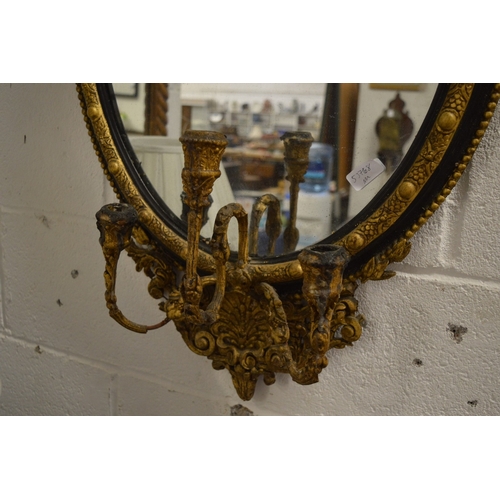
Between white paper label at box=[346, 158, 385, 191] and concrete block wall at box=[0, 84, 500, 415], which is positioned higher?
white paper label at box=[346, 158, 385, 191]

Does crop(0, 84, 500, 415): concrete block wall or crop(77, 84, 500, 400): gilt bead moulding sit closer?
crop(77, 84, 500, 400): gilt bead moulding

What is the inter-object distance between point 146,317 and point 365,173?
407 millimetres

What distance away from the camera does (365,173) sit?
2.15 feet

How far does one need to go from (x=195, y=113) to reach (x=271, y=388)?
1.24ft

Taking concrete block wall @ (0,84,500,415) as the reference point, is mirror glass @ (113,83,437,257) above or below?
above

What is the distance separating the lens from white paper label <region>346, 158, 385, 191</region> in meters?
0.65

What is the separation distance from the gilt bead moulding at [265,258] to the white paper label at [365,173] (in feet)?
0.06

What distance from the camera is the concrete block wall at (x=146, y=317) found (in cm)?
67

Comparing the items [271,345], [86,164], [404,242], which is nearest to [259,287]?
[271,345]

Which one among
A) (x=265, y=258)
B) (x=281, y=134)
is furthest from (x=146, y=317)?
(x=281, y=134)

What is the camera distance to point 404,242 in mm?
655

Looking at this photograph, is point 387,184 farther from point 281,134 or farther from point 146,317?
point 146,317

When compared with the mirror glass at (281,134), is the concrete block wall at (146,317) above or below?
below

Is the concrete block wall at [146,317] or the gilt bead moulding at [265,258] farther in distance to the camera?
the concrete block wall at [146,317]
